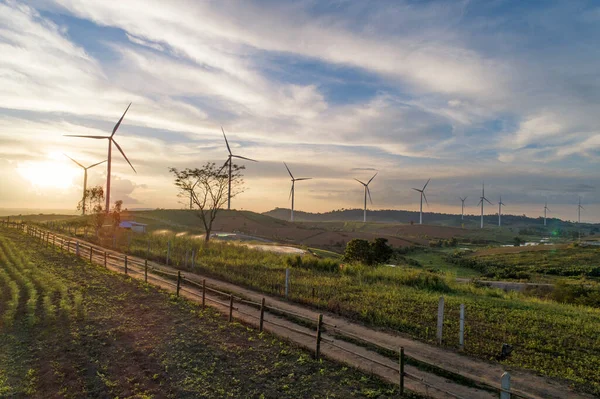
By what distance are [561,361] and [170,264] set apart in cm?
3098

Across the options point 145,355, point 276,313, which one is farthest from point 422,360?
point 145,355

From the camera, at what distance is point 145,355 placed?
15117mm

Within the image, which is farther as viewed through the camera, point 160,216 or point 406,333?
point 160,216

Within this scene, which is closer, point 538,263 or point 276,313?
point 276,313

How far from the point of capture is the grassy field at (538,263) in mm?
53031

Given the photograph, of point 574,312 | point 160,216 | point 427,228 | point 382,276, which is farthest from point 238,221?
point 574,312

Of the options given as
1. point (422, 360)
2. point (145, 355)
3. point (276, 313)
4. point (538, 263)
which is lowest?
point (538, 263)

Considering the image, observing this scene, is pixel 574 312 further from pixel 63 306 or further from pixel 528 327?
pixel 63 306

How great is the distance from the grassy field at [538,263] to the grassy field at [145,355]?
4285 cm

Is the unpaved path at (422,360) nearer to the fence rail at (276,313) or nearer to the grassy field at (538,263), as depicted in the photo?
the fence rail at (276,313)

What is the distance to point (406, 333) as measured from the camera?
16688 millimetres

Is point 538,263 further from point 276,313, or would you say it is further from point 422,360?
point 422,360

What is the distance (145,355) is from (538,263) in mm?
66054

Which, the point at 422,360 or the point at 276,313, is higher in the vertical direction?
the point at 422,360
